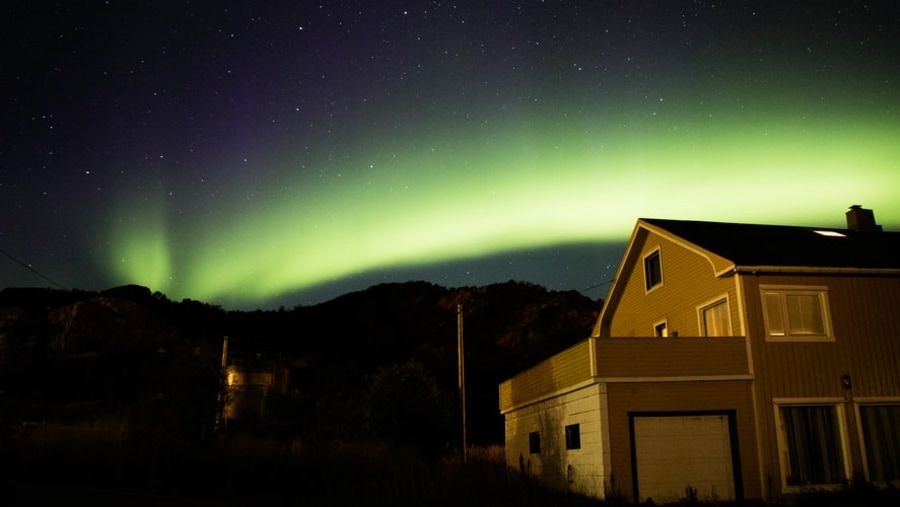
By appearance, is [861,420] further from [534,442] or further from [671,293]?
[534,442]

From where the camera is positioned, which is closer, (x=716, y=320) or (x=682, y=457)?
(x=682, y=457)

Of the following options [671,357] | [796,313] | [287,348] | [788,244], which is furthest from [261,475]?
[287,348]

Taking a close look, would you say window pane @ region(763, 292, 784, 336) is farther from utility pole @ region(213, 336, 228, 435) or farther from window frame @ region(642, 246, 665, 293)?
utility pole @ region(213, 336, 228, 435)

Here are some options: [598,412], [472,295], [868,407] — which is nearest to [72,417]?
[598,412]

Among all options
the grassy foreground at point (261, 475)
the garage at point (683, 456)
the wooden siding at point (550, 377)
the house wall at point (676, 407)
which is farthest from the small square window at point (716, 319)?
the grassy foreground at point (261, 475)

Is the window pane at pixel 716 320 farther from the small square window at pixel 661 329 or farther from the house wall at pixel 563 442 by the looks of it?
the house wall at pixel 563 442

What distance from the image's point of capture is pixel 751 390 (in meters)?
17.2

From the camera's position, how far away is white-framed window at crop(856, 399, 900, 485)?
17.0 m

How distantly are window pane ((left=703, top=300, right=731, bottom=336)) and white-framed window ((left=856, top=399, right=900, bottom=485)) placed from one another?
368 cm

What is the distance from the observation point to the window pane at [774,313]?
58.4 ft

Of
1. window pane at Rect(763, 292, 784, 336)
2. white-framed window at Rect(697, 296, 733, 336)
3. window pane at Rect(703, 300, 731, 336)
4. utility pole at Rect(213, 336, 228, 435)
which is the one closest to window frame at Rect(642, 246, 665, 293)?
white-framed window at Rect(697, 296, 733, 336)

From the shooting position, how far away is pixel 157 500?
627 inches

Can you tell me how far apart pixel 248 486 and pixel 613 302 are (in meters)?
15.0

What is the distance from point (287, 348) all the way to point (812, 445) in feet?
246
